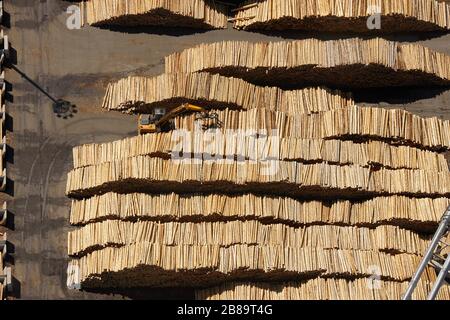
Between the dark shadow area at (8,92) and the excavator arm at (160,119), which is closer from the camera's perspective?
the excavator arm at (160,119)

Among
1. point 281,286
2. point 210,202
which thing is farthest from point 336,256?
point 210,202

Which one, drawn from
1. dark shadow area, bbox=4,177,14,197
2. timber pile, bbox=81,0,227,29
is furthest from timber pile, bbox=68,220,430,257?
timber pile, bbox=81,0,227,29

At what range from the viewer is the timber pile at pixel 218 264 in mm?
54156

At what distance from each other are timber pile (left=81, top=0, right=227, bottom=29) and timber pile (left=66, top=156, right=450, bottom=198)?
10.3m

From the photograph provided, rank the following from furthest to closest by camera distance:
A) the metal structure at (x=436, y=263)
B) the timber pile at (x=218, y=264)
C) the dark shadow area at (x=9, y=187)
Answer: the dark shadow area at (x=9, y=187)
the timber pile at (x=218, y=264)
the metal structure at (x=436, y=263)

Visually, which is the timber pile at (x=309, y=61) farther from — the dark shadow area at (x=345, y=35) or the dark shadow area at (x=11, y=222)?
the dark shadow area at (x=11, y=222)

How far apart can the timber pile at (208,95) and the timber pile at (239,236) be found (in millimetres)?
7756

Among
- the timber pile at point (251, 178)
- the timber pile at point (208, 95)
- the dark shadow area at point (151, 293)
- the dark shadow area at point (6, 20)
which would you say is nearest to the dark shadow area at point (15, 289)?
the dark shadow area at point (151, 293)

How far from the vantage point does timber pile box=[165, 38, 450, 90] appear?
58.9m

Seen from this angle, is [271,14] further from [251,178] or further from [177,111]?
[251,178]

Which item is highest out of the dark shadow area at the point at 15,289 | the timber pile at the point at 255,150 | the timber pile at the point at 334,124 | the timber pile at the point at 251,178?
the timber pile at the point at 334,124

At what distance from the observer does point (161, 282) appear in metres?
56.3

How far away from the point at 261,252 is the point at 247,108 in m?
9.53
